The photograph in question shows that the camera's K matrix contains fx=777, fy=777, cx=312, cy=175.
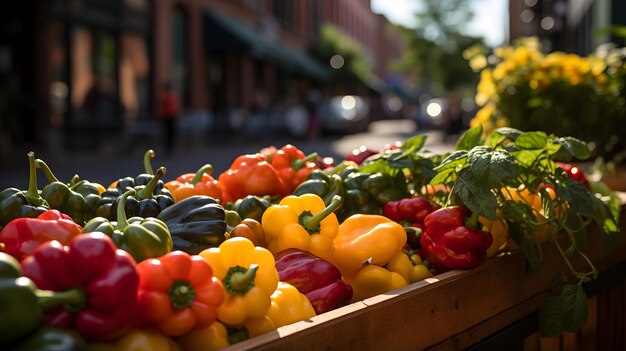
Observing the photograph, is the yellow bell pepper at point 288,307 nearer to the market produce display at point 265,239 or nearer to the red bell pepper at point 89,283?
the market produce display at point 265,239

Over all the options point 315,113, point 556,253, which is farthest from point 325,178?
point 315,113

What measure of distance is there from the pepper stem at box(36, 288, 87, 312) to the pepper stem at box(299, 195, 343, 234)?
45.8 inches

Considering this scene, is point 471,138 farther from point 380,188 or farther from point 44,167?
point 44,167

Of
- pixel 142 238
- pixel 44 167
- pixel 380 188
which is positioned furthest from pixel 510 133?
pixel 44 167

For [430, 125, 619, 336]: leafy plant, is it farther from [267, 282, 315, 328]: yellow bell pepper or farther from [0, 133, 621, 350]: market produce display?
[267, 282, 315, 328]: yellow bell pepper

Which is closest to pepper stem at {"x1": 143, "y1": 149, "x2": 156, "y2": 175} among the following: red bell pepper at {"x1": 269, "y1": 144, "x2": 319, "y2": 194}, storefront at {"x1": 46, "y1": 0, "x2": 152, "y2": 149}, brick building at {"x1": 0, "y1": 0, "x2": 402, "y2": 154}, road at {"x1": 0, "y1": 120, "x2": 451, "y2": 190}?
red bell pepper at {"x1": 269, "y1": 144, "x2": 319, "y2": 194}

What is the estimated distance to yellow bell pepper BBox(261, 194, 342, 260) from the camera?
2623 mm

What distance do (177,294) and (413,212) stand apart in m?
1.43

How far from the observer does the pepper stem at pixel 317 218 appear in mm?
2643

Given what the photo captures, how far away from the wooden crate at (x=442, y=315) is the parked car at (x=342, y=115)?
97.4 feet

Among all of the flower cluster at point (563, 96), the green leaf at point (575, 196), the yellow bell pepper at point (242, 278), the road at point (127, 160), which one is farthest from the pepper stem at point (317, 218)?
the road at point (127, 160)

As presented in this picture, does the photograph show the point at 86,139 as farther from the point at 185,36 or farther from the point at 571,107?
the point at 571,107

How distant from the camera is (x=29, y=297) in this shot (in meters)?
1.52

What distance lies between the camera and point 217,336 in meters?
1.87
